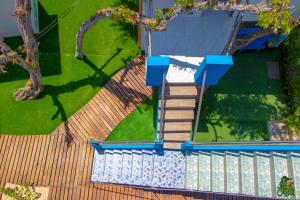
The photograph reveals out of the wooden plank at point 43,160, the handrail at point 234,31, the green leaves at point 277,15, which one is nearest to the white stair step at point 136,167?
the wooden plank at point 43,160

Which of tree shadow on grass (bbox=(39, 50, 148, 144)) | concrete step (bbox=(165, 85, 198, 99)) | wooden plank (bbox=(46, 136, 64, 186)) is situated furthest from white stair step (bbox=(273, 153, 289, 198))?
wooden plank (bbox=(46, 136, 64, 186))

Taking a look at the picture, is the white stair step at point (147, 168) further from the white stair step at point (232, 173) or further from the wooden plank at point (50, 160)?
the wooden plank at point (50, 160)

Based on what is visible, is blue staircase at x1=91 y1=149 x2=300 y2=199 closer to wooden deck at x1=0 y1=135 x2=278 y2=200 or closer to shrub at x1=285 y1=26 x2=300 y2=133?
wooden deck at x1=0 y1=135 x2=278 y2=200

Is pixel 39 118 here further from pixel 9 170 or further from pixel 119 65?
pixel 119 65

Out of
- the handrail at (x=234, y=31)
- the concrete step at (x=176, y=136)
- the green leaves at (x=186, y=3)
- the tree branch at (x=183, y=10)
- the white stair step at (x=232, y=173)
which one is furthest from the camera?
the concrete step at (x=176, y=136)

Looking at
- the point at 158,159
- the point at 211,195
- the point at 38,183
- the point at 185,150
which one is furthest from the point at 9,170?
the point at 211,195

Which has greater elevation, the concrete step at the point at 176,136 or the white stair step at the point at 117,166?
the concrete step at the point at 176,136

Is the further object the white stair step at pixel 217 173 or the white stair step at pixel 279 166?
the white stair step at pixel 217 173
